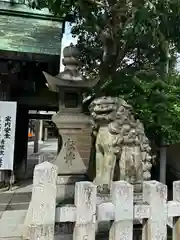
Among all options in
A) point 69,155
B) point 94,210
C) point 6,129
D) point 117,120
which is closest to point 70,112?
point 69,155

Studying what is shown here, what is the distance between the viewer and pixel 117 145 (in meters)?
3.57

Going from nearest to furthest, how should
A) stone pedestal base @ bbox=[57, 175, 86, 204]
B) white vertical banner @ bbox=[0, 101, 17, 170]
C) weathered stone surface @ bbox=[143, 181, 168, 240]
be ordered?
1. weathered stone surface @ bbox=[143, 181, 168, 240]
2. white vertical banner @ bbox=[0, 101, 17, 170]
3. stone pedestal base @ bbox=[57, 175, 86, 204]

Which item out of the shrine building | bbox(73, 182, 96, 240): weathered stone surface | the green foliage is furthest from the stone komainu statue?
the shrine building

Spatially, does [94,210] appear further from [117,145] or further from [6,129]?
[6,129]

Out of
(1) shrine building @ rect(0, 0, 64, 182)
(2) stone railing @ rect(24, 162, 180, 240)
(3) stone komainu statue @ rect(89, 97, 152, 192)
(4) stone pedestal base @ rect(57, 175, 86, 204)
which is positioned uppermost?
(1) shrine building @ rect(0, 0, 64, 182)

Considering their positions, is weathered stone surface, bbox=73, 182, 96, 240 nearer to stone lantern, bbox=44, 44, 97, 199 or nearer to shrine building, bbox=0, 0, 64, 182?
stone lantern, bbox=44, 44, 97, 199

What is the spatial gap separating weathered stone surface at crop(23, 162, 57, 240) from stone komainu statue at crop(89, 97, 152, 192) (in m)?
1.20

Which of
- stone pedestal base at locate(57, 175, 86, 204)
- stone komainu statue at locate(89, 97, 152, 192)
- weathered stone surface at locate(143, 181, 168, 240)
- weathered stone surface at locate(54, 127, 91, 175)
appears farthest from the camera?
weathered stone surface at locate(54, 127, 91, 175)

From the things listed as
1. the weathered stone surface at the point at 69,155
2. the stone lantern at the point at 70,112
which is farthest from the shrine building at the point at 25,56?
the weathered stone surface at the point at 69,155

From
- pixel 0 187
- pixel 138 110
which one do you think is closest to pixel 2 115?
pixel 138 110

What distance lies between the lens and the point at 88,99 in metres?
6.39

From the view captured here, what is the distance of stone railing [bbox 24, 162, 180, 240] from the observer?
7.84 ft

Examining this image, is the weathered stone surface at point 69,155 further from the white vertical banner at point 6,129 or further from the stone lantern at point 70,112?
the white vertical banner at point 6,129

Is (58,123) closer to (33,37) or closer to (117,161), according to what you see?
(117,161)
